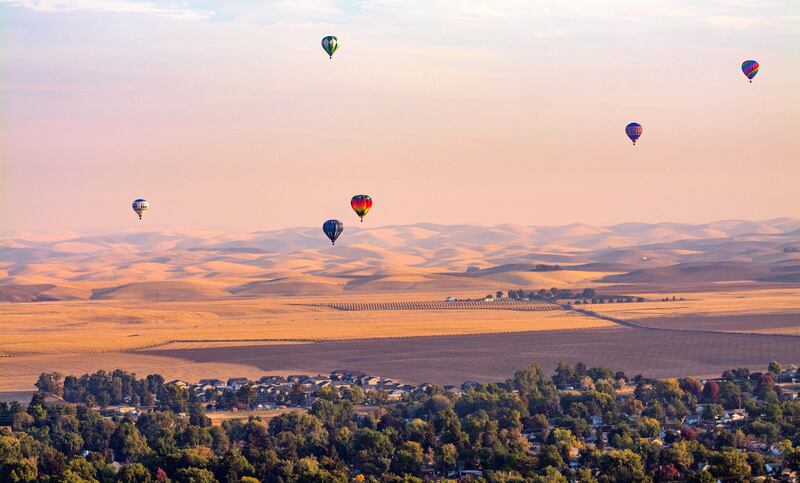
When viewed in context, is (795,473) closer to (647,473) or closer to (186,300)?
(647,473)

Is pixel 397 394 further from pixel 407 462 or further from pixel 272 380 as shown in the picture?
pixel 407 462

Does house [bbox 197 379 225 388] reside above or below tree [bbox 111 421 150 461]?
above

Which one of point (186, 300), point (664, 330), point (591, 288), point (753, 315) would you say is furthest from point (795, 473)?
point (186, 300)

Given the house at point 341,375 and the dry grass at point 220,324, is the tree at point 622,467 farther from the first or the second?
the dry grass at point 220,324

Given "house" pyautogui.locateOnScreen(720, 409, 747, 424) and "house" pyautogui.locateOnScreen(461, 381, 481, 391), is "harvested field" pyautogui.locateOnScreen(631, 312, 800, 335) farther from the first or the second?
"house" pyautogui.locateOnScreen(720, 409, 747, 424)

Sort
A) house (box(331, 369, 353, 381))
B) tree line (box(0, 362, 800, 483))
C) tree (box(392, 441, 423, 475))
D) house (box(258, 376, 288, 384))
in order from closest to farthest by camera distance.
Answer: tree line (box(0, 362, 800, 483))
tree (box(392, 441, 423, 475))
house (box(258, 376, 288, 384))
house (box(331, 369, 353, 381))

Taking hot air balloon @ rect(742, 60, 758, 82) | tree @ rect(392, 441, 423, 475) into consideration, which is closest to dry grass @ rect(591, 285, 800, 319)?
hot air balloon @ rect(742, 60, 758, 82)
